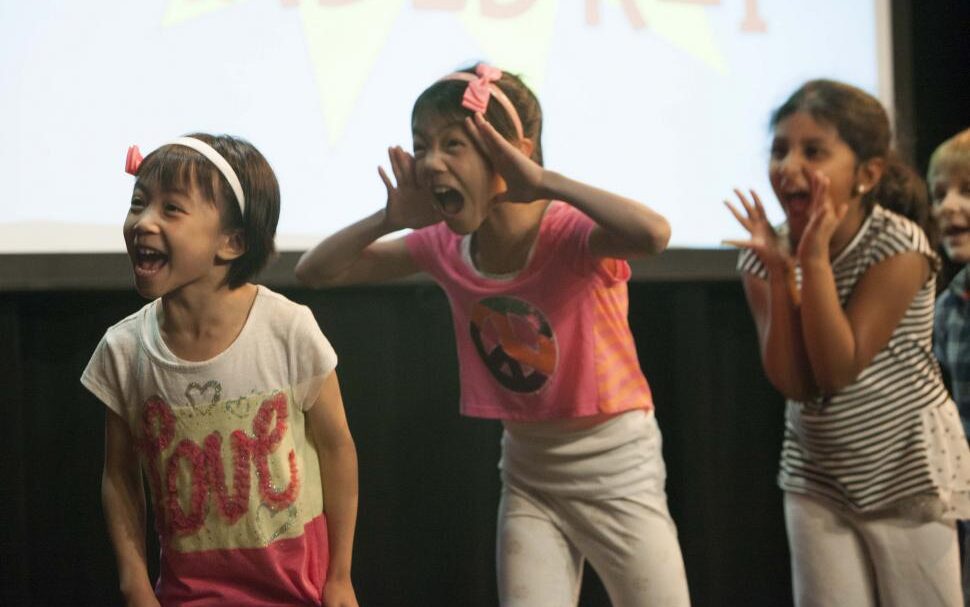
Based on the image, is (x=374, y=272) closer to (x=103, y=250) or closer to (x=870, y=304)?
(x=103, y=250)

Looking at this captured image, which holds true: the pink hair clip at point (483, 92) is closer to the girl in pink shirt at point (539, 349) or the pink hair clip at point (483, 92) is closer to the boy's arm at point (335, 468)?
the girl in pink shirt at point (539, 349)

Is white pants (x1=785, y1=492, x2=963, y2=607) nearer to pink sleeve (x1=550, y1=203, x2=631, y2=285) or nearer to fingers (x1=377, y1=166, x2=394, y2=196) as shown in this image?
pink sleeve (x1=550, y1=203, x2=631, y2=285)

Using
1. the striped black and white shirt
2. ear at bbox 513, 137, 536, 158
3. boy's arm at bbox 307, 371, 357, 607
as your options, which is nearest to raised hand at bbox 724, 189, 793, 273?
the striped black and white shirt

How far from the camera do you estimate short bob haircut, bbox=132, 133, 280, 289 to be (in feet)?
5.29

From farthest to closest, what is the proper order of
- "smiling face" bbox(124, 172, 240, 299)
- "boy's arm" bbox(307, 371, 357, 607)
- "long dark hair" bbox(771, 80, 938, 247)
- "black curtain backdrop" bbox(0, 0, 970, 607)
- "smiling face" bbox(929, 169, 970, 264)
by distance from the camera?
"black curtain backdrop" bbox(0, 0, 970, 607)
"smiling face" bbox(929, 169, 970, 264)
"long dark hair" bbox(771, 80, 938, 247)
"boy's arm" bbox(307, 371, 357, 607)
"smiling face" bbox(124, 172, 240, 299)

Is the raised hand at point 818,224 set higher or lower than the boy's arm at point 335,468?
higher

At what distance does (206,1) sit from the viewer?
99.6 inches

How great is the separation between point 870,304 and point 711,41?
119 cm

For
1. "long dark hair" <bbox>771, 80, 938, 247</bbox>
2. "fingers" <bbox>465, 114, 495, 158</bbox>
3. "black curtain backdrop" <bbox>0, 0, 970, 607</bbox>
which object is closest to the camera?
"fingers" <bbox>465, 114, 495, 158</bbox>

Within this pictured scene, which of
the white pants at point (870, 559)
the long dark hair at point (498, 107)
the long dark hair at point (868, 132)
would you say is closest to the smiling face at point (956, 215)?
the long dark hair at point (868, 132)

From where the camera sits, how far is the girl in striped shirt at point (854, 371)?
1.91m

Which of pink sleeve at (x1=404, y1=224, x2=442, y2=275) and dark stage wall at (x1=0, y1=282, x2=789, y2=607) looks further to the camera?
dark stage wall at (x1=0, y1=282, x2=789, y2=607)

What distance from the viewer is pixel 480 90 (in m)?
1.84

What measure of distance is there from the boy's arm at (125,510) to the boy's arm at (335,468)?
276 mm
